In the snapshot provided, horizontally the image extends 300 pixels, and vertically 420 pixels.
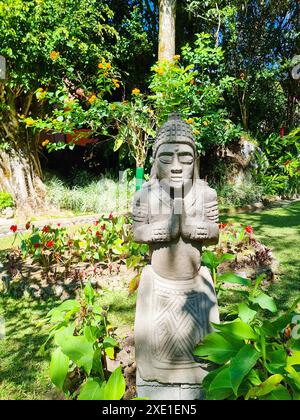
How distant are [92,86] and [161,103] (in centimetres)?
407

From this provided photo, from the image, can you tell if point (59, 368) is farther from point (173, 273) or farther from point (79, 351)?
point (173, 273)

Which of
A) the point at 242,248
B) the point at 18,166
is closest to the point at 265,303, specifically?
the point at 242,248

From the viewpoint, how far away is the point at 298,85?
12773mm

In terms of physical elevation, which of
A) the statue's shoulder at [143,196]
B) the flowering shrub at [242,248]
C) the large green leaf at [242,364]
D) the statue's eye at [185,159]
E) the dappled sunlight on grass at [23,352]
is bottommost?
the dappled sunlight on grass at [23,352]

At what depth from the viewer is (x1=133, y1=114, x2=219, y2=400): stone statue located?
2117mm

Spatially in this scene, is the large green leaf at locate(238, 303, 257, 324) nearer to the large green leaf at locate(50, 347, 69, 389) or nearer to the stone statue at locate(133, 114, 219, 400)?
the stone statue at locate(133, 114, 219, 400)

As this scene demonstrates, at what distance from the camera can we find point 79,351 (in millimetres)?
1962

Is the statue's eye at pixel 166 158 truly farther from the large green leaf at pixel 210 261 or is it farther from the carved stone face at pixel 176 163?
the large green leaf at pixel 210 261

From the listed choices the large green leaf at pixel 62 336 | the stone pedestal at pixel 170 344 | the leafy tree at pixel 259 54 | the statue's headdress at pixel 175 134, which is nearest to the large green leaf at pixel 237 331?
the stone pedestal at pixel 170 344

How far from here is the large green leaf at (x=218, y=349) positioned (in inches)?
69.0

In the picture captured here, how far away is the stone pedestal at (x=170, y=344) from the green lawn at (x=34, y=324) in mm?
892

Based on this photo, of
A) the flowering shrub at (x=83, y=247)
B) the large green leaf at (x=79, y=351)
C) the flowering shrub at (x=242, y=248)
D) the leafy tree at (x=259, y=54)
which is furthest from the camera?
the leafy tree at (x=259, y=54)
